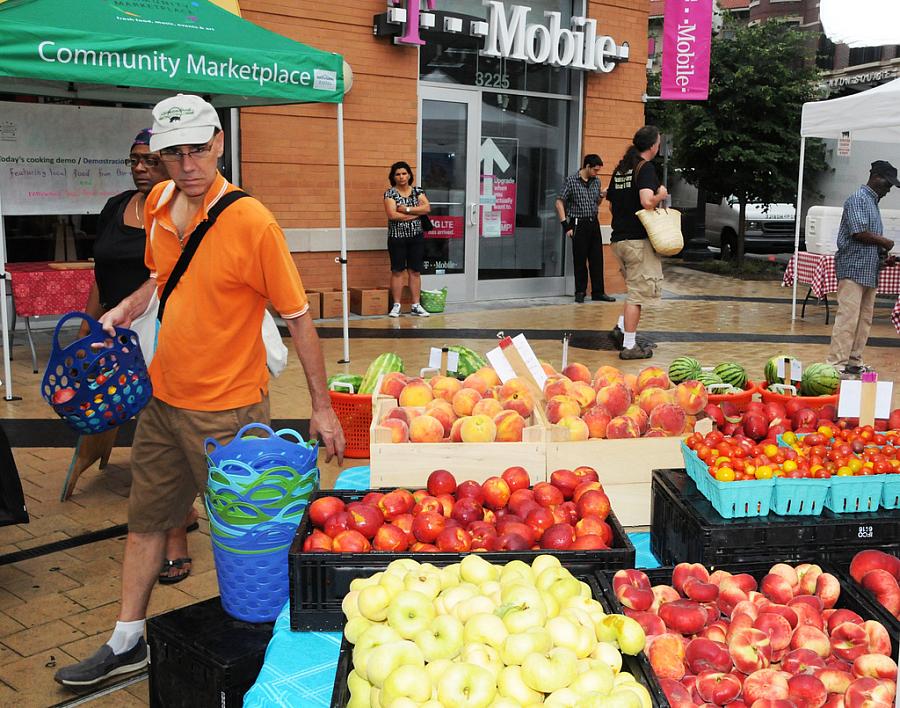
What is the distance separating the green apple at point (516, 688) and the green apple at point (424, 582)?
36 centimetres

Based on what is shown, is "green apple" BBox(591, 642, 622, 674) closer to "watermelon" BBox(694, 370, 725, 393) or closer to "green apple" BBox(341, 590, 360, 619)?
"green apple" BBox(341, 590, 360, 619)

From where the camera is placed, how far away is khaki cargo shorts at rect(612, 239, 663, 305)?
31.8 feet

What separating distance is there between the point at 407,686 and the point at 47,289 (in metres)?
7.94

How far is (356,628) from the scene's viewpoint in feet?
7.03

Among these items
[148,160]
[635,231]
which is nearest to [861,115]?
[635,231]

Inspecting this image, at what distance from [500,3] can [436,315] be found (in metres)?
4.37

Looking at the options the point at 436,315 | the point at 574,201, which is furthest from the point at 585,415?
the point at 574,201

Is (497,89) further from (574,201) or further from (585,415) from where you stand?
(585,415)

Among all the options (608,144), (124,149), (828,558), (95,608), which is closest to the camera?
(828,558)

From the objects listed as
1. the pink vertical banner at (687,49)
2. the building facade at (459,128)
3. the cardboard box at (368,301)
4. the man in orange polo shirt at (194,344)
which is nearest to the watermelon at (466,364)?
the man in orange polo shirt at (194,344)

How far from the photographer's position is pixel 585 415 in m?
3.71

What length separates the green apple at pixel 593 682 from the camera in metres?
1.83

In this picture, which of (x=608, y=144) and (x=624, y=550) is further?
(x=608, y=144)

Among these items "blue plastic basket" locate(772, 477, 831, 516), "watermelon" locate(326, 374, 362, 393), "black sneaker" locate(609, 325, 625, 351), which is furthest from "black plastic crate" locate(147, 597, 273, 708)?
"black sneaker" locate(609, 325, 625, 351)
